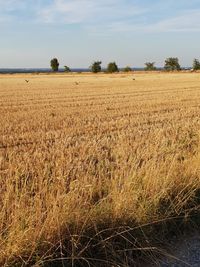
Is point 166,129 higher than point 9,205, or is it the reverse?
point 9,205

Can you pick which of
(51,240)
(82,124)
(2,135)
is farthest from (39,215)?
(82,124)

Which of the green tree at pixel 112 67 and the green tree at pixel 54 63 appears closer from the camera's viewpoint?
the green tree at pixel 112 67

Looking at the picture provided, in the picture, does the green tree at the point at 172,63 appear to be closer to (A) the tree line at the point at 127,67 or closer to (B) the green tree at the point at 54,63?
(A) the tree line at the point at 127,67

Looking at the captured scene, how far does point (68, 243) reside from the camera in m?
3.87

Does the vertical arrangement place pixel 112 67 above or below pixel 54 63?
below

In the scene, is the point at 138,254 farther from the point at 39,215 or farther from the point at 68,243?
the point at 39,215

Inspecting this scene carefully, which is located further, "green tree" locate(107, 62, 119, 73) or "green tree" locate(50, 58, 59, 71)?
"green tree" locate(50, 58, 59, 71)

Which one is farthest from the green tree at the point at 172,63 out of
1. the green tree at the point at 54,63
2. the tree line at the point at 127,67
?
the green tree at the point at 54,63

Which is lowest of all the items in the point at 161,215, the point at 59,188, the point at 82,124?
the point at 82,124

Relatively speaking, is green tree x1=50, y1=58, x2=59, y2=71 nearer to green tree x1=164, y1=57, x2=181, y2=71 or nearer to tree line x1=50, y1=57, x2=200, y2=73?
tree line x1=50, y1=57, x2=200, y2=73

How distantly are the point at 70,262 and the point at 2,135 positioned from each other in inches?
334

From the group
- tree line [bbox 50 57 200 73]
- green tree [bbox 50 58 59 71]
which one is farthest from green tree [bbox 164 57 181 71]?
green tree [bbox 50 58 59 71]

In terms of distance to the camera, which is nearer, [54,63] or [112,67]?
[112,67]

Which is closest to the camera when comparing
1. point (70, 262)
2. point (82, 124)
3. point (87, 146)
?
point (70, 262)
